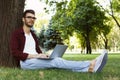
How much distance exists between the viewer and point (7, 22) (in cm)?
887

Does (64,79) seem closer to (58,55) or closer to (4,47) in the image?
(58,55)

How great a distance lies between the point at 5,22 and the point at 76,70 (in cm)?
254

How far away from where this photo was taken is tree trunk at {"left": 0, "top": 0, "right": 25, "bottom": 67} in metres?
8.64

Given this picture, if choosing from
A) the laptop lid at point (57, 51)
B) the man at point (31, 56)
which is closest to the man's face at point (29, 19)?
the man at point (31, 56)

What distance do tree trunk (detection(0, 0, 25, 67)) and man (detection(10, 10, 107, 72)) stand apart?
1.42 feet

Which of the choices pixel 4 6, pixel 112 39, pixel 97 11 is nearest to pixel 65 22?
pixel 97 11

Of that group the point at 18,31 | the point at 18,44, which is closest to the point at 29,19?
the point at 18,31

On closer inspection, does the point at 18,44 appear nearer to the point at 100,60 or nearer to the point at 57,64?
the point at 57,64

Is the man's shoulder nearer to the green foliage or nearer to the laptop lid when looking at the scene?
the laptop lid

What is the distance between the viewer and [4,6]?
8.92 metres

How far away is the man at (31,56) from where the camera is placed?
7277 mm

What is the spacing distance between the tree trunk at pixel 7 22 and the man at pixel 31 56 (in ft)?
1.42

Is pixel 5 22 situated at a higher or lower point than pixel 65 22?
higher

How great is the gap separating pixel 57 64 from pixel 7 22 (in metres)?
2.16
